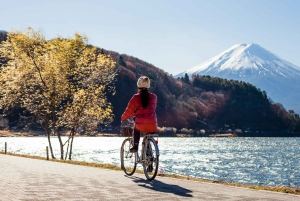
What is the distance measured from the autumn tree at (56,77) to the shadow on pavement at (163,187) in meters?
24.6

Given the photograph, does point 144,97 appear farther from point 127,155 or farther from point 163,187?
point 163,187

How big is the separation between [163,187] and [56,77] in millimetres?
26146

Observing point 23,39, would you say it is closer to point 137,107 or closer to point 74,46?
point 74,46

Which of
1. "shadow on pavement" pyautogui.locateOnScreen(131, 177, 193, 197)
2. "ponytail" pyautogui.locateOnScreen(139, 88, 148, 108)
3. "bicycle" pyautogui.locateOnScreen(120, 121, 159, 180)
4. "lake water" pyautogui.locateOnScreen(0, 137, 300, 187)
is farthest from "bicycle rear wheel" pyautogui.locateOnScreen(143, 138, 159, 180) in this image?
"lake water" pyautogui.locateOnScreen(0, 137, 300, 187)

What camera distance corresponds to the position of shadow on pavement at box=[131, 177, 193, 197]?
8.52m

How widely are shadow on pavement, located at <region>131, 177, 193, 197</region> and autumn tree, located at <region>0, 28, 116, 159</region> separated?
24.6 metres

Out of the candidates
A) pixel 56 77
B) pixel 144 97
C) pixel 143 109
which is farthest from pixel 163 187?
pixel 56 77

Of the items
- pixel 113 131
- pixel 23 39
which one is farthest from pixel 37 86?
pixel 113 131

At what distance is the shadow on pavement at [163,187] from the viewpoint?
852 centimetres

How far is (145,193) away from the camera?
8.28m

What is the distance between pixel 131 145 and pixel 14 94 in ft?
83.9

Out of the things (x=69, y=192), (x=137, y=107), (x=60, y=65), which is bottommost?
(x=69, y=192)

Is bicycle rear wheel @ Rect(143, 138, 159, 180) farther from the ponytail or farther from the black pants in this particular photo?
the ponytail

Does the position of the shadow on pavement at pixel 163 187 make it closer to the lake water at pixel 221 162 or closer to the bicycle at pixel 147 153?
the bicycle at pixel 147 153
